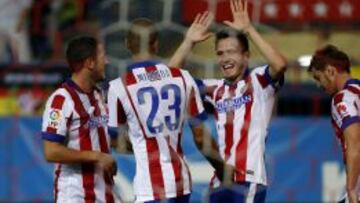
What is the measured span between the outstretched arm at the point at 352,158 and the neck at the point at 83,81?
108 centimetres

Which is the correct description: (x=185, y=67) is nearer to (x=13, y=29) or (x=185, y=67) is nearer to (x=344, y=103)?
(x=13, y=29)

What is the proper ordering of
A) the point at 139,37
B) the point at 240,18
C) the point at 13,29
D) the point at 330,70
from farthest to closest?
the point at 13,29, the point at 330,70, the point at 240,18, the point at 139,37

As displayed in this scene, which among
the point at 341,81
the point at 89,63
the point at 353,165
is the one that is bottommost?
the point at 353,165

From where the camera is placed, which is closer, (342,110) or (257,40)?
(257,40)

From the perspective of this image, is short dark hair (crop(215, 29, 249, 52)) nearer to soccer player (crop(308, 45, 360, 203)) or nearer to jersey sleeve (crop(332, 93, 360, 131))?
soccer player (crop(308, 45, 360, 203))

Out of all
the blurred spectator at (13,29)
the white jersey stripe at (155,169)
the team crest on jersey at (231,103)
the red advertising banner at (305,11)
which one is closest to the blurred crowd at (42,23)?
the blurred spectator at (13,29)

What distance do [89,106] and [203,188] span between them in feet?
7.54

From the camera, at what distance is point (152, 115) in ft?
15.8

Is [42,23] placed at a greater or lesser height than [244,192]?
greater

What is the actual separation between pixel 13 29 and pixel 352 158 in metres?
4.03

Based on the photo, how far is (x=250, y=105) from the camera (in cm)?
513

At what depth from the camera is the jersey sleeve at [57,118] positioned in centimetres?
491

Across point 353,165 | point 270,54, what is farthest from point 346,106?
point 270,54

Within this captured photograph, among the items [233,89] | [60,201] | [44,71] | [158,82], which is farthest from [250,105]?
[44,71]
